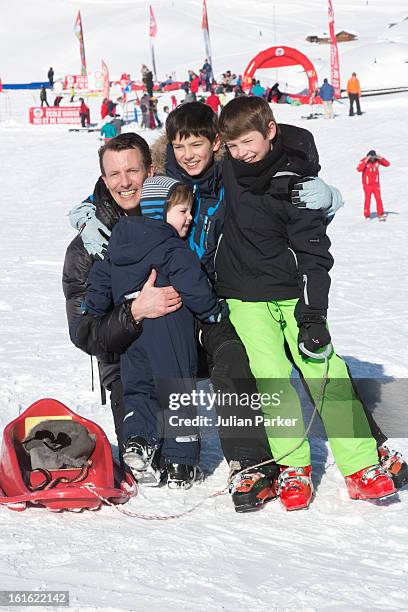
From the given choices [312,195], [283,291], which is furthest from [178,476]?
[312,195]

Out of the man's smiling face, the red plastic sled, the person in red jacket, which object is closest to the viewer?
the red plastic sled

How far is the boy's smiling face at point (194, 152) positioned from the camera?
3746mm

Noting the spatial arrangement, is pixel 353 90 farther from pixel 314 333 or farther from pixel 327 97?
pixel 314 333

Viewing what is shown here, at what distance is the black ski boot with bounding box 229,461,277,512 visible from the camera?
138 inches

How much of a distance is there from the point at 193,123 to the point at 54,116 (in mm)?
25112

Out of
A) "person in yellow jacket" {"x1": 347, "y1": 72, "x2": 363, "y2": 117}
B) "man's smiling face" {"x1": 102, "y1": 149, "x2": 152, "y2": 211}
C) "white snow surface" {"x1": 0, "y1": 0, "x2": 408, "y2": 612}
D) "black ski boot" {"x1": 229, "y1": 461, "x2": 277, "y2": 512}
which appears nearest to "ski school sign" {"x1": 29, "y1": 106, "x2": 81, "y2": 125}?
"person in yellow jacket" {"x1": 347, "y1": 72, "x2": 363, "y2": 117}

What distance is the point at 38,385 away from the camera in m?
5.42

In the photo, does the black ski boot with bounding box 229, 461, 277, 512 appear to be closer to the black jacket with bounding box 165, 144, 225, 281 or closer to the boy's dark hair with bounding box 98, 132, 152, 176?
the black jacket with bounding box 165, 144, 225, 281

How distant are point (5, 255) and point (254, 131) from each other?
7.87m

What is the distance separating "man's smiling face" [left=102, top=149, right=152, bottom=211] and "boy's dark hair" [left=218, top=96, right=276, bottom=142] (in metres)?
0.49

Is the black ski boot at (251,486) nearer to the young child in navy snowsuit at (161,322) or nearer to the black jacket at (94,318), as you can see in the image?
the young child in navy snowsuit at (161,322)

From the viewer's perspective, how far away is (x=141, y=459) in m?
3.57

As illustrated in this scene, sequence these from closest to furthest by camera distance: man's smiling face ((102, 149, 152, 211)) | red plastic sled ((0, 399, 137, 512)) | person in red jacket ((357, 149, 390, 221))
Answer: red plastic sled ((0, 399, 137, 512))
man's smiling face ((102, 149, 152, 211))
person in red jacket ((357, 149, 390, 221))

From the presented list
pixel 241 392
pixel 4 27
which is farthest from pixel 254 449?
pixel 4 27
